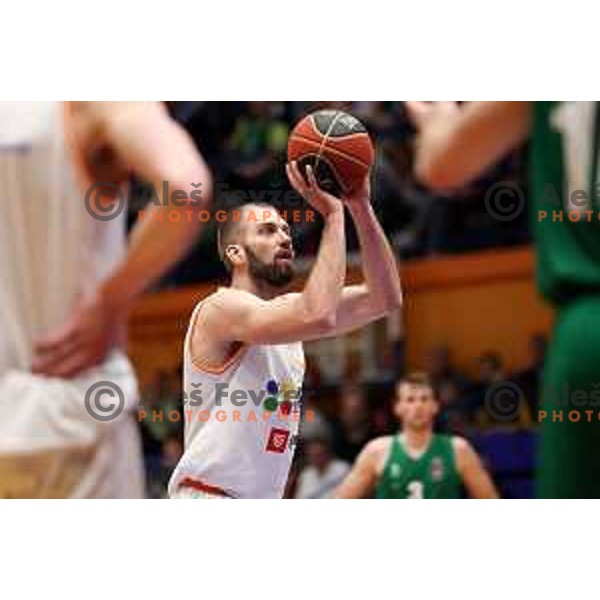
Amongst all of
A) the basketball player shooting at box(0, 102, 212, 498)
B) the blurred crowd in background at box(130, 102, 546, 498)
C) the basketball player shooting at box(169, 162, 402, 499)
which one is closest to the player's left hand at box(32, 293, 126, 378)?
the basketball player shooting at box(0, 102, 212, 498)

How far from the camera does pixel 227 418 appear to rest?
4.05 m

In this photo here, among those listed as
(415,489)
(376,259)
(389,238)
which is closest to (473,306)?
(389,238)

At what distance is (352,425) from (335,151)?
2.80 ft

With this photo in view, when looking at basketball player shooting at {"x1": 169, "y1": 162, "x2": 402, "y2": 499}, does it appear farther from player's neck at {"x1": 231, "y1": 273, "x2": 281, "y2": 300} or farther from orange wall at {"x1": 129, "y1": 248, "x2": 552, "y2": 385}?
orange wall at {"x1": 129, "y1": 248, "x2": 552, "y2": 385}

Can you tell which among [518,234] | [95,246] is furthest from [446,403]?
[95,246]

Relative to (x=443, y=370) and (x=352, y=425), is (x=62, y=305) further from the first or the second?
(x=443, y=370)

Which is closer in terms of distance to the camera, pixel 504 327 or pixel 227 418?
pixel 227 418

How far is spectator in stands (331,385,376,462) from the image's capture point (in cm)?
439

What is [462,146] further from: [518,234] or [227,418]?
[227,418]

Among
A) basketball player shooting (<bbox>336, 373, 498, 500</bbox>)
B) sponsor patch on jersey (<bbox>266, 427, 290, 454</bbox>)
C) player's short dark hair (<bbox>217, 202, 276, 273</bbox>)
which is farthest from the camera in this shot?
basketball player shooting (<bbox>336, 373, 498, 500</bbox>)

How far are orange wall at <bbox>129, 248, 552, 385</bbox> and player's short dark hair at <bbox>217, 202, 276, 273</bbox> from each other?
0.17 metres

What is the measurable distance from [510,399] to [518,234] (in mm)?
456

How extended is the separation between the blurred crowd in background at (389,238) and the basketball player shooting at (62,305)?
0.35 feet
